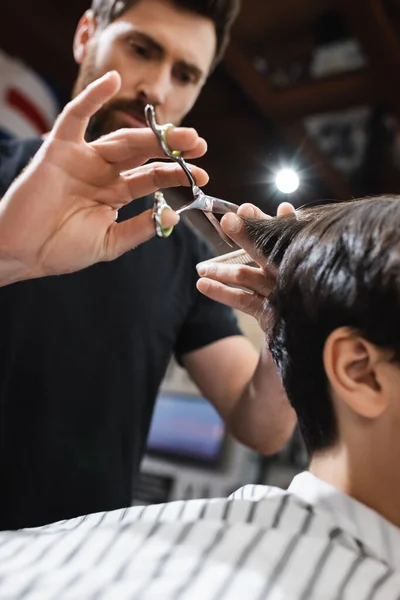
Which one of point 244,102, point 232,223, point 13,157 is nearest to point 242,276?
point 232,223

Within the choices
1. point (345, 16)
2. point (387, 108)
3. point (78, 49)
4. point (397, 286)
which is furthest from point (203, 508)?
point (387, 108)

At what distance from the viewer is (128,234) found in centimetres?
89

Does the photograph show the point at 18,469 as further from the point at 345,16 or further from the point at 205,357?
the point at 345,16

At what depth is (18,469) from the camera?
3.74 feet

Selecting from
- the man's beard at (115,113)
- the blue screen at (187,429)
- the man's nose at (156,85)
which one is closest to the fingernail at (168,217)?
the man's beard at (115,113)

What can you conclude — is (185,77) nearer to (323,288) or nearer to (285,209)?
(285,209)

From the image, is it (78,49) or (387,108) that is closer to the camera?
(78,49)

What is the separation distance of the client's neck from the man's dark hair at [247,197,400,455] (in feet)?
0.14

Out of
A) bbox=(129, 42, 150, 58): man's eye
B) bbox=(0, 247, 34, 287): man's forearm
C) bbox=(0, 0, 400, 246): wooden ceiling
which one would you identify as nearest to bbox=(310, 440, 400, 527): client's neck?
bbox=(0, 247, 34, 287): man's forearm

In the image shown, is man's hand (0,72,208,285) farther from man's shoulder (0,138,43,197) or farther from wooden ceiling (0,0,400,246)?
wooden ceiling (0,0,400,246)

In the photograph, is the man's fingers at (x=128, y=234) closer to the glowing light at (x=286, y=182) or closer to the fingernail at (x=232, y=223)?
the fingernail at (x=232, y=223)

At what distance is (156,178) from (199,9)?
2.23 ft

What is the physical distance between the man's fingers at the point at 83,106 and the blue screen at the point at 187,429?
2477 mm

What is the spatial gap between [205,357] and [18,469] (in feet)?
1.62
